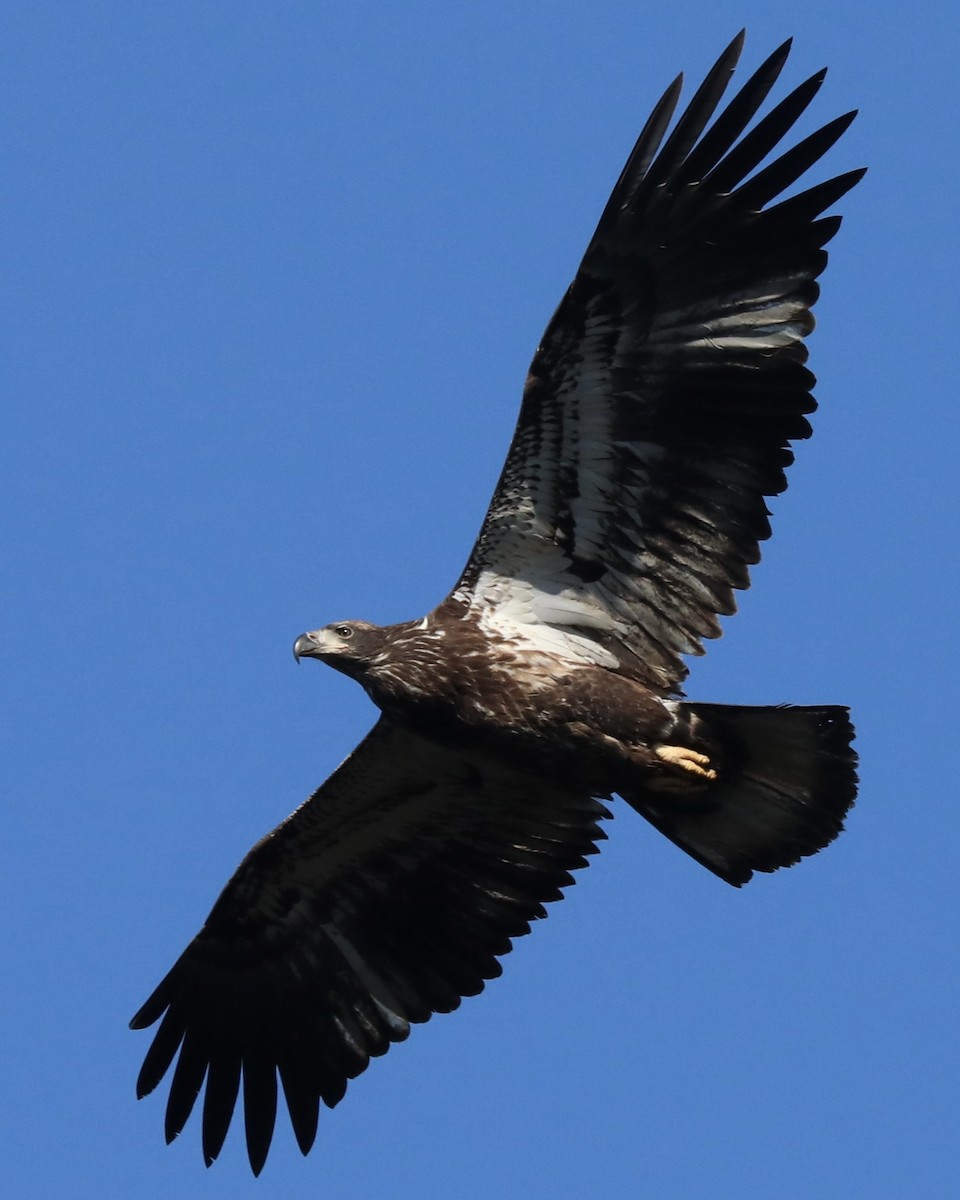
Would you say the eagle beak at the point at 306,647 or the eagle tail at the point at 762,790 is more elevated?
the eagle beak at the point at 306,647

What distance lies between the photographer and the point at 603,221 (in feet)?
41.5

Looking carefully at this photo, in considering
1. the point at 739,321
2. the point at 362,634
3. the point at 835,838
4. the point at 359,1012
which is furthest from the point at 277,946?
the point at 739,321

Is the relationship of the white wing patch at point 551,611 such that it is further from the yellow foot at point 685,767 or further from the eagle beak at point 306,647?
the eagle beak at point 306,647

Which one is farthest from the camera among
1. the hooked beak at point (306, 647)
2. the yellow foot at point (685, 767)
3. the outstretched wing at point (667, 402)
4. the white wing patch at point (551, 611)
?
the hooked beak at point (306, 647)

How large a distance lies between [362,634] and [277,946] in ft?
8.12

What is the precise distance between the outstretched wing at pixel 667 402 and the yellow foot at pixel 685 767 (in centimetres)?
40

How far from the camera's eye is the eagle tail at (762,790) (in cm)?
1282

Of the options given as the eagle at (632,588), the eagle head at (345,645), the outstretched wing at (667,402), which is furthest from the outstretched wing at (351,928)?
the outstretched wing at (667,402)

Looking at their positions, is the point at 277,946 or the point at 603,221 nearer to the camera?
the point at 603,221

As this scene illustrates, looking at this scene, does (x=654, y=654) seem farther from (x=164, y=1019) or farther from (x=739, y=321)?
(x=164, y=1019)

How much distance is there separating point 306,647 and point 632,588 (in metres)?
1.92

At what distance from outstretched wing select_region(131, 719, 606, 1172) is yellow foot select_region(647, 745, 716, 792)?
973mm

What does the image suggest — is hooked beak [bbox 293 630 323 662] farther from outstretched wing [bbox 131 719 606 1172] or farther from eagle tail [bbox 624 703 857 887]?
eagle tail [bbox 624 703 857 887]

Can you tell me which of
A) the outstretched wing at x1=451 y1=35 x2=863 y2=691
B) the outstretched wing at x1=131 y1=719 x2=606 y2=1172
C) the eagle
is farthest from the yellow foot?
the outstretched wing at x1=131 y1=719 x2=606 y2=1172
